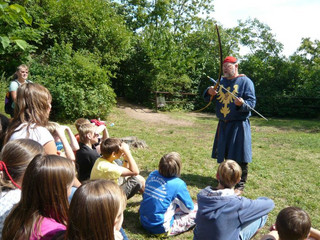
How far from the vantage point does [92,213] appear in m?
1.27

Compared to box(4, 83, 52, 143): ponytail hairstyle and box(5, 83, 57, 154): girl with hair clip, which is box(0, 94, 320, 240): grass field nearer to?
box(5, 83, 57, 154): girl with hair clip

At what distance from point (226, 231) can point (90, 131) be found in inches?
75.6

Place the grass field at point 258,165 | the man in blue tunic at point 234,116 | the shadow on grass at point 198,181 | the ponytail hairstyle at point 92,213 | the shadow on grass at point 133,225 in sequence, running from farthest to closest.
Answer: the shadow on grass at point 198,181 → the man in blue tunic at point 234,116 → the grass field at point 258,165 → the shadow on grass at point 133,225 → the ponytail hairstyle at point 92,213

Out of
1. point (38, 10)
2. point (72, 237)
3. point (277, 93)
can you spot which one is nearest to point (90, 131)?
point (72, 237)

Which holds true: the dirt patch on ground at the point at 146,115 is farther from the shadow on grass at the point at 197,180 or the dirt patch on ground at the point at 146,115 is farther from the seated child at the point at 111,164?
the seated child at the point at 111,164

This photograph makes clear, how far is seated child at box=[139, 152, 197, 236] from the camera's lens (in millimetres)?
2986

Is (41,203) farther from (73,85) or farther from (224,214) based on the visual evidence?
(73,85)

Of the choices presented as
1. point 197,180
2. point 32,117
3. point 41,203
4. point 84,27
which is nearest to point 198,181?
point 197,180

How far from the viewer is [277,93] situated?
15.4 meters

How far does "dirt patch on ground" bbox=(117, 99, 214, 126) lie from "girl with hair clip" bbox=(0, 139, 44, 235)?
31.5 ft

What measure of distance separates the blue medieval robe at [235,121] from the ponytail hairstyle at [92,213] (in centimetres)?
312

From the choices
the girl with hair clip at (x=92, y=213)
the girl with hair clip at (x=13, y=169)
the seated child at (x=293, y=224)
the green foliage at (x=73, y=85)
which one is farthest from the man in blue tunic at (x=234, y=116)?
the green foliage at (x=73, y=85)

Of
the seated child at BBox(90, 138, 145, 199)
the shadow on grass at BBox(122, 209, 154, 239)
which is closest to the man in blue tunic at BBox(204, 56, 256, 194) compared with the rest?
the shadow on grass at BBox(122, 209, 154, 239)

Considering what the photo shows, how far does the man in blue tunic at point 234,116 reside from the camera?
421cm
